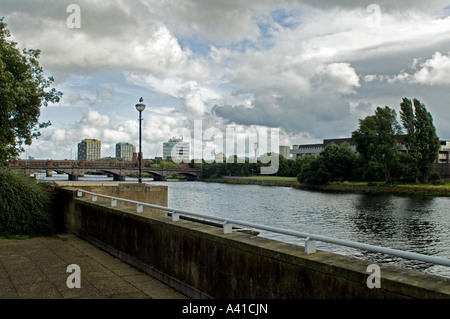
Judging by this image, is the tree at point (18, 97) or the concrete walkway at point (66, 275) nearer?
the concrete walkway at point (66, 275)

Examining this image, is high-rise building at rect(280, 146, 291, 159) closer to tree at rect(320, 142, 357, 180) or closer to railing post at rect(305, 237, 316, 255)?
tree at rect(320, 142, 357, 180)

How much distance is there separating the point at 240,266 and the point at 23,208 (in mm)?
9345

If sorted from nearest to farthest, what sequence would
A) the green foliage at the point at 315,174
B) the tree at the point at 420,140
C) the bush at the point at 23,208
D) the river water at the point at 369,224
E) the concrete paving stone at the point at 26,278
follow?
the concrete paving stone at the point at 26,278, the bush at the point at 23,208, the river water at the point at 369,224, the tree at the point at 420,140, the green foliage at the point at 315,174

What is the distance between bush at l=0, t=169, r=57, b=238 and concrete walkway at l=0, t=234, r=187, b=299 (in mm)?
1293

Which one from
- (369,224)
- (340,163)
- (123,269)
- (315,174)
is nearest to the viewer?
(123,269)

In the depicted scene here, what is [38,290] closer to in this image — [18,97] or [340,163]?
[18,97]

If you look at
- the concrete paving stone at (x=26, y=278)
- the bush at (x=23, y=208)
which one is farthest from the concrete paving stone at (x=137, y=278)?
the bush at (x=23, y=208)

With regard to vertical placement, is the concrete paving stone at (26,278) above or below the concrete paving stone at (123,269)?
above

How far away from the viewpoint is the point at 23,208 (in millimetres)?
12266

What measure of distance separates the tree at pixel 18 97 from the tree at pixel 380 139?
66754 mm

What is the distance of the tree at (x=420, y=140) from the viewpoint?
244 ft

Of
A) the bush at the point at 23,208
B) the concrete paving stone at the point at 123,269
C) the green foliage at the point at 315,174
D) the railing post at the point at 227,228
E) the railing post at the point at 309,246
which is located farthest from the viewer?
the green foliage at the point at 315,174

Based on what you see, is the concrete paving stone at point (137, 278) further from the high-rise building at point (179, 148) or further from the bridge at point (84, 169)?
the high-rise building at point (179, 148)

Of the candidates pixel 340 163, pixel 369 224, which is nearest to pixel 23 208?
pixel 369 224
